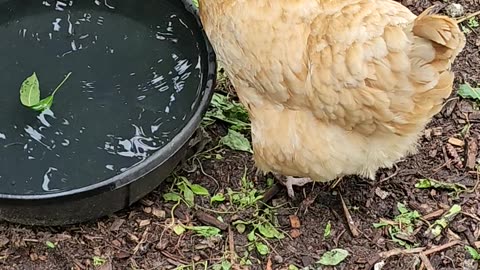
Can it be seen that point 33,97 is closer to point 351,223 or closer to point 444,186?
point 351,223

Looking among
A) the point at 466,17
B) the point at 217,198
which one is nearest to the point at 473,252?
the point at 217,198

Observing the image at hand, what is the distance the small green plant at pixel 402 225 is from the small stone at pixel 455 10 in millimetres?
1151

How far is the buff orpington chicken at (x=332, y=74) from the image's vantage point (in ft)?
7.63

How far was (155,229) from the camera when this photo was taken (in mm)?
3016

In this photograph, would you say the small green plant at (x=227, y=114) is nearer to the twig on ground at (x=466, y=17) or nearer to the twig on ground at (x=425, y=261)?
the twig on ground at (x=425, y=261)

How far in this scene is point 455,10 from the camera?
371 cm

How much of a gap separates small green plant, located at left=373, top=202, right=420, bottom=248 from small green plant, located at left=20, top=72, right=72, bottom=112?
55.5 inches

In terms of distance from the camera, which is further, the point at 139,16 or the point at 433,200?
the point at 139,16

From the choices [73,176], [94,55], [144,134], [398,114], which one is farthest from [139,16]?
[398,114]

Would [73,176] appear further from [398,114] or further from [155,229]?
[398,114]

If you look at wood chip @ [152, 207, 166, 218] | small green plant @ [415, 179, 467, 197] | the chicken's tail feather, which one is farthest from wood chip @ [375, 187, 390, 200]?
wood chip @ [152, 207, 166, 218]

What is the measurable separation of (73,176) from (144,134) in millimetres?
337

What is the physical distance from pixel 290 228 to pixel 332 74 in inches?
32.8

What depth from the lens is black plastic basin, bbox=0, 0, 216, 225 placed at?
2.80 metres
